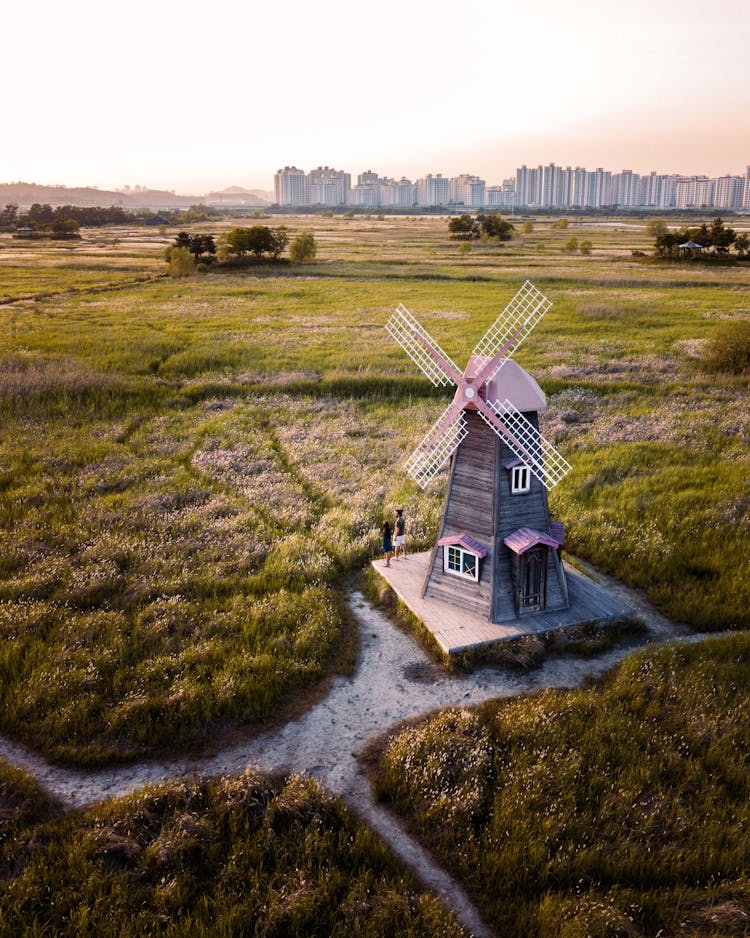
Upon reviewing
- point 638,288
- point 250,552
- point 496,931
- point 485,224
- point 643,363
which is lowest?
point 496,931

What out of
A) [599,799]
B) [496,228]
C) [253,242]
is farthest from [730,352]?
[496,228]

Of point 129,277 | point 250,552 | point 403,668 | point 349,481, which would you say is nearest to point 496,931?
point 403,668

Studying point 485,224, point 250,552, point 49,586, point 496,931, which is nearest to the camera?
point 496,931

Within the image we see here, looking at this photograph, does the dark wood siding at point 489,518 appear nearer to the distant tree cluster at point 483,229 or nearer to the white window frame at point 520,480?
the white window frame at point 520,480

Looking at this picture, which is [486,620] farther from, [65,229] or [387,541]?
[65,229]

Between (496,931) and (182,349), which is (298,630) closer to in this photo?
(496,931)

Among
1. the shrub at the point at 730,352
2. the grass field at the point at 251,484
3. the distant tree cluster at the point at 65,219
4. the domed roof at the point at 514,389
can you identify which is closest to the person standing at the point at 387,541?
the grass field at the point at 251,484
